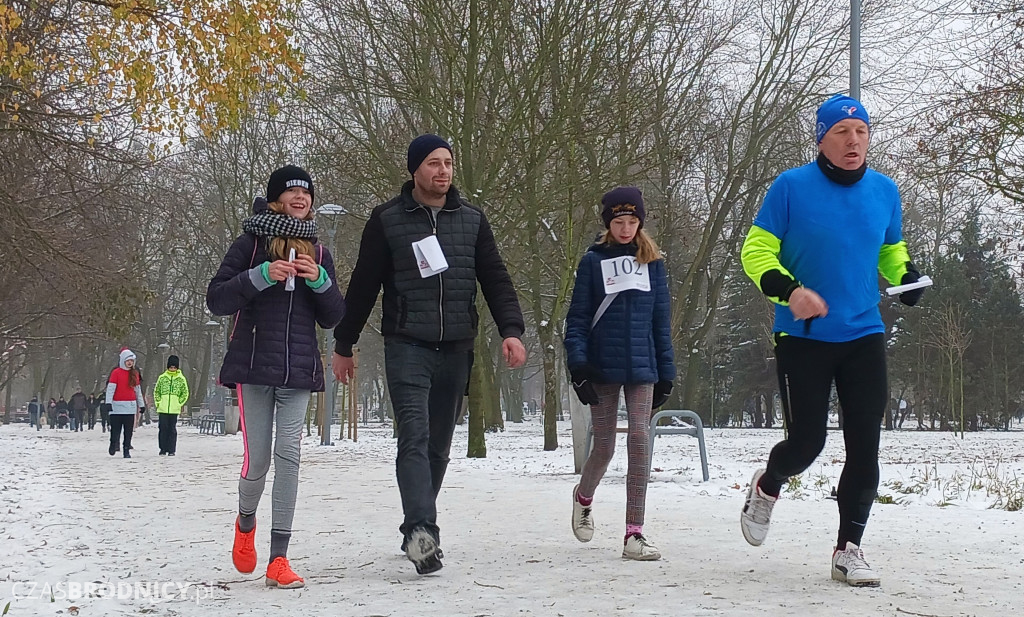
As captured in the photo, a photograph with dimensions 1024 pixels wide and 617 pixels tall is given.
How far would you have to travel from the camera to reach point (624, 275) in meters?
6.46

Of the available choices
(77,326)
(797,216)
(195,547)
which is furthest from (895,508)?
(77,326)

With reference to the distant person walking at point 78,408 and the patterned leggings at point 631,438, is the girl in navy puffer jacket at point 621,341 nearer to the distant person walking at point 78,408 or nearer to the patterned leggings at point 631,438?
the patterned leggings at point 631,438

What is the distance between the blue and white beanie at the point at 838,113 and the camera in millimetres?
5379

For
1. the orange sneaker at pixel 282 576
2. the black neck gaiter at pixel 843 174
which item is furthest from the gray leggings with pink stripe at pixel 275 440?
the black neck gaiter at pixel 843 174

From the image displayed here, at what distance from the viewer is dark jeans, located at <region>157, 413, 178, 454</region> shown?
20062 mm

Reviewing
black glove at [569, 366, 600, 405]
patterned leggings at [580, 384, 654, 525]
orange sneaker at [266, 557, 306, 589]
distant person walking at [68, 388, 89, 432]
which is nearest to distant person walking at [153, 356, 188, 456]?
patterned leggings at [580, 384, 654, 525]

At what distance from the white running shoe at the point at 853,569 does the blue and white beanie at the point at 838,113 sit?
188 centimetres

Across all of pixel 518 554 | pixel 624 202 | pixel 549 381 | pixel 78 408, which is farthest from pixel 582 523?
pixel 78 408

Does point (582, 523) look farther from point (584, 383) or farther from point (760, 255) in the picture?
point (760, 255)

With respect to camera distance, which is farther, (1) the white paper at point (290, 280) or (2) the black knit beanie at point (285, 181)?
(2) the black knit beanie at point (285, 181)

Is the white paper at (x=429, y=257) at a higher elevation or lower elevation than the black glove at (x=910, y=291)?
higher

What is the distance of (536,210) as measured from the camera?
59.2 feet

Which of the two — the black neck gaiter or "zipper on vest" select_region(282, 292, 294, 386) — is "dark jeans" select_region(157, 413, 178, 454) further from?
the black neck gaiter

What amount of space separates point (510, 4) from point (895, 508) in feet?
34.7
